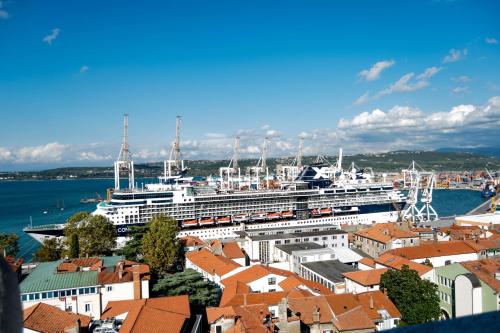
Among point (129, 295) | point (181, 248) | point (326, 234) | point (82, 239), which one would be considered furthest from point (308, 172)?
point (129, 295)

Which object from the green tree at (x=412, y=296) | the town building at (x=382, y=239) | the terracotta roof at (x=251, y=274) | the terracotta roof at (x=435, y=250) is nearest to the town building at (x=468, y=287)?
the green tree at (x=412, y=296)

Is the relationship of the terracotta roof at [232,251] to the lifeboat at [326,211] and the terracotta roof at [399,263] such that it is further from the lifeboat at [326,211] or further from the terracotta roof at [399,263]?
the lifeboat at [326,211]

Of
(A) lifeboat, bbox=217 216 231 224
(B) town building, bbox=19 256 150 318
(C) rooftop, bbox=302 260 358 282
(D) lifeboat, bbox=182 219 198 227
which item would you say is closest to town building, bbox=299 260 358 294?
(C) rooftop, bbox=302 260 358 282

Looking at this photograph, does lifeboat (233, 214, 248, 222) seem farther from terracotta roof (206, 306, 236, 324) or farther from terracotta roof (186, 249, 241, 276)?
terracotta roof (206, 306, 236, 324)

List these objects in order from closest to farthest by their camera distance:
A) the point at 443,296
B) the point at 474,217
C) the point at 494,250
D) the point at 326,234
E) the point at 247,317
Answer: the point at 247,317
the point at 443,296
the point at 494,250
the point at 326,234
the point at 474,217

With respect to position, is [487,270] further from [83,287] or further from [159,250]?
[83,287]

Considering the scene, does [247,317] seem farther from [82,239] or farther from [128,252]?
[82,239]

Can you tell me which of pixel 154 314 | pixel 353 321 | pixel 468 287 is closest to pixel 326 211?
pixel 468 287
